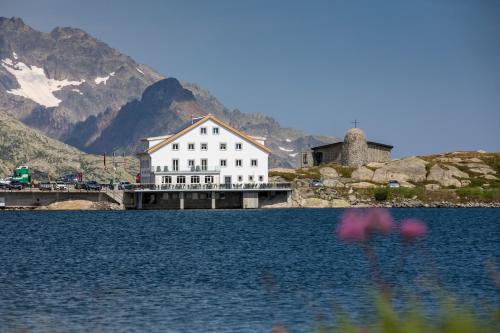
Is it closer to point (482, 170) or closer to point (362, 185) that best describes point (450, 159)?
point (482, 170)

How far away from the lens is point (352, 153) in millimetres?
185000

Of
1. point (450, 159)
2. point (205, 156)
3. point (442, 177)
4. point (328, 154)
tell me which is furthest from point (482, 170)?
point (205, 156)

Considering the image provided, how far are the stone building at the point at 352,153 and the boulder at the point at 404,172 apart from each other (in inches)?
761

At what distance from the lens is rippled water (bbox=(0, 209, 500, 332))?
30.4m

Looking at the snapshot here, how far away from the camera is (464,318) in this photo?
36.6 feet

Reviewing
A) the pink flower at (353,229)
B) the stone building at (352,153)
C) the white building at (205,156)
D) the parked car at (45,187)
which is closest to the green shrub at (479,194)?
the stone building at (352,153)

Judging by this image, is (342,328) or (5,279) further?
(5,279)

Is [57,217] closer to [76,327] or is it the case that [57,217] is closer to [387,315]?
[76,327]

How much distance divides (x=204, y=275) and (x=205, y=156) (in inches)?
3539

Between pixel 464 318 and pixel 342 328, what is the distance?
1.66 metres

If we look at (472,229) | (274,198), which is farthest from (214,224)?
(274,198)

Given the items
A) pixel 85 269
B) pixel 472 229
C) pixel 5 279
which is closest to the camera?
pixel 5 279

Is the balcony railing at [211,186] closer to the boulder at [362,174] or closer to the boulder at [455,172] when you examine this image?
the boulder at [362,174]

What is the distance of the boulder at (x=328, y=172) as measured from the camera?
16400 centimetres
